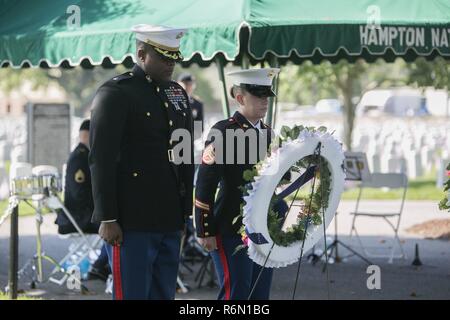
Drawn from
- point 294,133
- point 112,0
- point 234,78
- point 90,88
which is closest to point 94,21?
point 112,0

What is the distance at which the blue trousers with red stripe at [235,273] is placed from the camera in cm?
675

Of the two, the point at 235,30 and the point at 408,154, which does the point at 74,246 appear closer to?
the point at 235,30

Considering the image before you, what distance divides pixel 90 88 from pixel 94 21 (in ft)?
313

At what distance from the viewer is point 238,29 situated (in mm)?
9695

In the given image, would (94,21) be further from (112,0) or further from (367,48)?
(367,48)

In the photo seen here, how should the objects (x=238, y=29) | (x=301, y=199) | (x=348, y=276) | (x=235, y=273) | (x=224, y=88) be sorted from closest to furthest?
1. (x=235, y=273)
2. (x=301, y=199)
3. (x=238, y=29)
4. (x=224, y=88)
5. (x=348, y=276)

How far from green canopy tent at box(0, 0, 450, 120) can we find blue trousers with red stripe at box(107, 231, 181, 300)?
12.6 ft

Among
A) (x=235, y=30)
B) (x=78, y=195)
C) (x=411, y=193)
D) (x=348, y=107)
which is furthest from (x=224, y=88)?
(x=348, y=107)

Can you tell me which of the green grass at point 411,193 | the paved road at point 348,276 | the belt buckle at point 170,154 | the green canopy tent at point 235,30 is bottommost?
the paved road at point 348,276

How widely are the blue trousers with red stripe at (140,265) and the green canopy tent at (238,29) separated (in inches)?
151

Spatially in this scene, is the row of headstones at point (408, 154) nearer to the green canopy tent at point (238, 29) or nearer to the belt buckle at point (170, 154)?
the green canopy tent at point (238, 29)

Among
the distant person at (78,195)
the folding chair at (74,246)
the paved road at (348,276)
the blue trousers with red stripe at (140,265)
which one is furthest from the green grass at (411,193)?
the blue trousers with red stripe at (140,265)

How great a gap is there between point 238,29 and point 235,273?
11.6 feet

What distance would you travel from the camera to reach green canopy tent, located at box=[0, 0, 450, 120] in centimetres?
979
